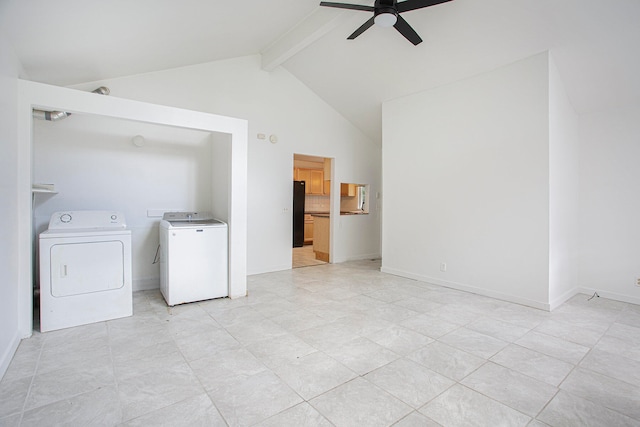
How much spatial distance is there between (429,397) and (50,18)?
3.74 meters

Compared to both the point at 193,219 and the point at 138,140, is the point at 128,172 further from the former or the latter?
the point at 193,219

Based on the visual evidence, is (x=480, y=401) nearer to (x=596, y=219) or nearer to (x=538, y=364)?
(x=538, y=364)

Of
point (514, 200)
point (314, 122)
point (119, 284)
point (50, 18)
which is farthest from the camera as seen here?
point (314, 122)

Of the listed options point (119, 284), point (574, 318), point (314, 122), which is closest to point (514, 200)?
point (574, 318)

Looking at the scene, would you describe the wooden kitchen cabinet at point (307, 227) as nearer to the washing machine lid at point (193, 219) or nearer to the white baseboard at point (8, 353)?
the washing machine lid at point (193, 219)

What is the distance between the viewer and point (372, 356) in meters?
2.42

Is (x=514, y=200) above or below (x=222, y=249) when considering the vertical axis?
above

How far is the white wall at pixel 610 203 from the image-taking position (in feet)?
12.9

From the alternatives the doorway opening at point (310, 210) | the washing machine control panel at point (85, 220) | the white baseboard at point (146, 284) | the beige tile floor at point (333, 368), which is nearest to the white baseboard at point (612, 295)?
the beige tile floor at point (333, 368)

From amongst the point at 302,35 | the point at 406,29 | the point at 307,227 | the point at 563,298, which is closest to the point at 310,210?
the point at 307,227

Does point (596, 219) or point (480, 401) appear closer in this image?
point (480, 401)

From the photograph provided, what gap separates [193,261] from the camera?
11.9 feet

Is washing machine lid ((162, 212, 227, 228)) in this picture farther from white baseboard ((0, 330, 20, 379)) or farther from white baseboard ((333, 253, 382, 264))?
white baseboard ((333, 253, 382, 264))

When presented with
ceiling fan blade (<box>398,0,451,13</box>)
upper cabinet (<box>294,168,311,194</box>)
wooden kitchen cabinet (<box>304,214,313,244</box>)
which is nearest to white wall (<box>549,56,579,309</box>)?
ceiling fan blade (<box>398,0,451,13</box>)
